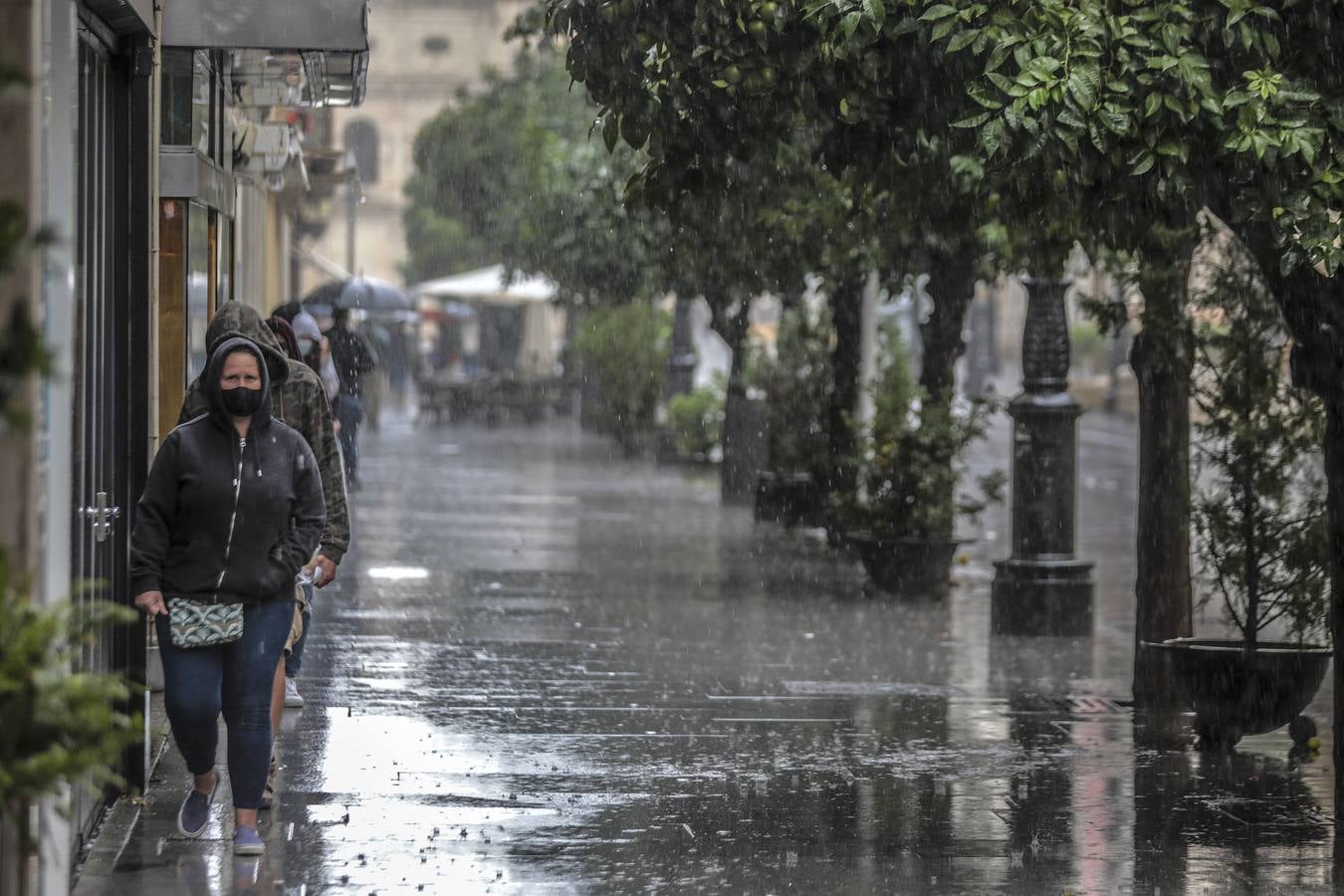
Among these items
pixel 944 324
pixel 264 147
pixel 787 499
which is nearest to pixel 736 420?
pixel 787 499

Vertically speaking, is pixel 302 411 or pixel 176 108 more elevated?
pixel 176 108

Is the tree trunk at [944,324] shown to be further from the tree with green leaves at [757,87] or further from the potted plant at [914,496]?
the tree with green leaves at [757,87]

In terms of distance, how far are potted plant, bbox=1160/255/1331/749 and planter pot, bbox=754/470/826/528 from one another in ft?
A: 30.4

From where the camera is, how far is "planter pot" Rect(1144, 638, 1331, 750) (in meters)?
8.91

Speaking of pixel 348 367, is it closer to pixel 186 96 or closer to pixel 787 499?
pixel 787 499

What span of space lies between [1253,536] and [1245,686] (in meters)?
0.71

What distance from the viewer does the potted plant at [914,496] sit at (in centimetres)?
1429

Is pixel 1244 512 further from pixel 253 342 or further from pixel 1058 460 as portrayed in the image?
pixel 253 342

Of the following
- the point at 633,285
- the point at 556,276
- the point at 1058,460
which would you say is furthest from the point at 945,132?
the point at 556,276

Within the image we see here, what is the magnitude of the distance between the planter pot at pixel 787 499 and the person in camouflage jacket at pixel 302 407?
443 inches

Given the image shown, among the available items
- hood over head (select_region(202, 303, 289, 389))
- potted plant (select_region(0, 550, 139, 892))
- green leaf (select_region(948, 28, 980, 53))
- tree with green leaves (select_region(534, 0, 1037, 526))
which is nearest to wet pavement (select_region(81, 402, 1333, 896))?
hood over head (select_region(202, 303, 289, 389))

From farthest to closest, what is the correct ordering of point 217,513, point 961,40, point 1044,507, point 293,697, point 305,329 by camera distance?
point 1044,507 → point 305,329 → point 293,697 → point 961,40 → point 217,513

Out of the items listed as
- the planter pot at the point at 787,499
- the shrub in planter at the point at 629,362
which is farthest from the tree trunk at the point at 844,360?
the shrub in planter at the point at 629,362

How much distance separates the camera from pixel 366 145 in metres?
84.2
